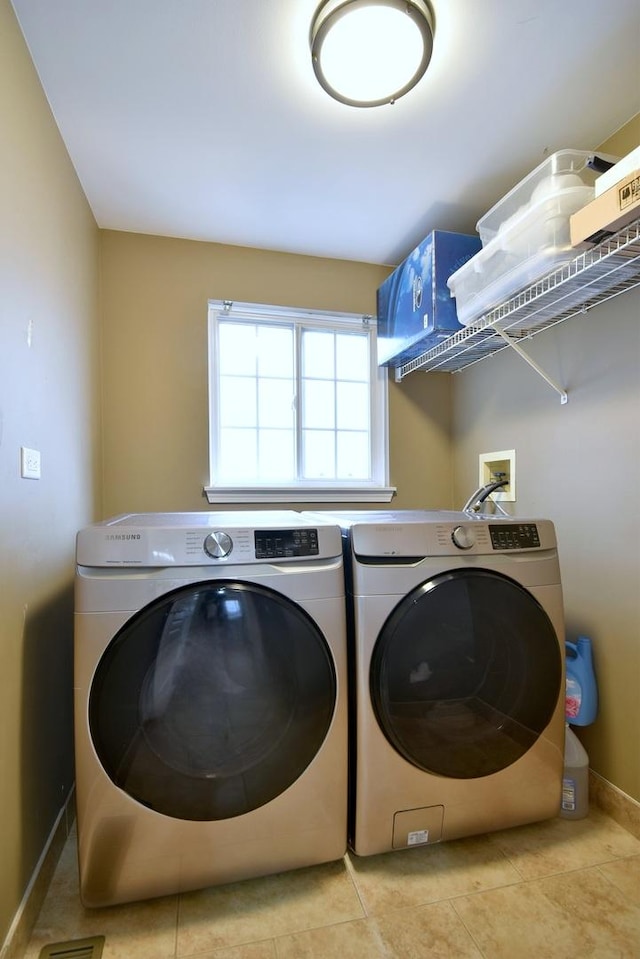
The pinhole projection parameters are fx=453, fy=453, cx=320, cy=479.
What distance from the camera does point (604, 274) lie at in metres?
1.36

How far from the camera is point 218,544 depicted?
1.14 metres

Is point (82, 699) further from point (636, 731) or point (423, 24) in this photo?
point (423, 24)

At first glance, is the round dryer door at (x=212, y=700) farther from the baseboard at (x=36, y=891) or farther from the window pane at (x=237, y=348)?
the window pane at (x=237, y=348)

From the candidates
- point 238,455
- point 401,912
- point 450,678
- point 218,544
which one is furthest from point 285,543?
point 238,455

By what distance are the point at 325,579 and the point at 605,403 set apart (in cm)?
118

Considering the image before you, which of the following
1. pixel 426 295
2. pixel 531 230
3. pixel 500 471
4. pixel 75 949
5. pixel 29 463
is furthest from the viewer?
pixel 500 471

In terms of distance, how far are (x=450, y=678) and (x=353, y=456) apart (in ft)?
4.94

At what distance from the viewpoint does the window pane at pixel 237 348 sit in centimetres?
241

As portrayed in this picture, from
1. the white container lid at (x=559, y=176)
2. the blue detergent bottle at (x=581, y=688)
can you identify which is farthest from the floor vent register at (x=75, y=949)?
the white container lid at (x=559, y=176)

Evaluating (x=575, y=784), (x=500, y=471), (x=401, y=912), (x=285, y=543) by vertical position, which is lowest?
(x=401, y=912)

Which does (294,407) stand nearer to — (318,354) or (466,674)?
(318,354)

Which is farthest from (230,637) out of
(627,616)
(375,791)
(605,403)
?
(605,403)

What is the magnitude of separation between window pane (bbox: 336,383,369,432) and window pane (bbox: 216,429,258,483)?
0.51 m

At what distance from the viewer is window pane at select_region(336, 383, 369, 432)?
2590mm
